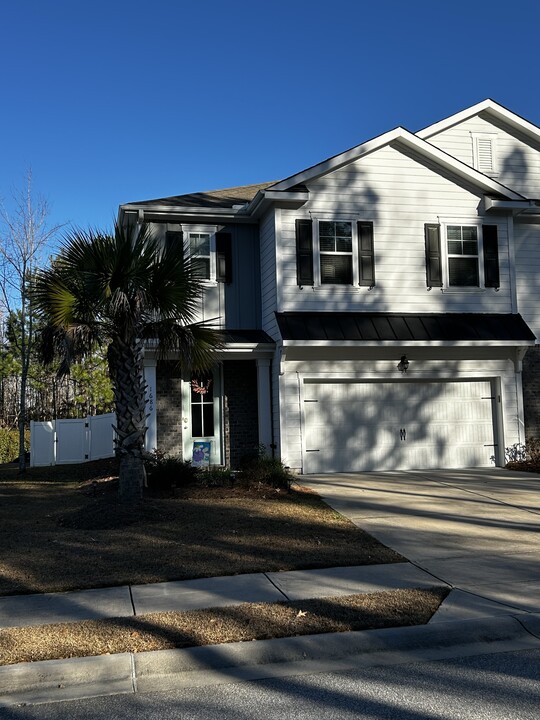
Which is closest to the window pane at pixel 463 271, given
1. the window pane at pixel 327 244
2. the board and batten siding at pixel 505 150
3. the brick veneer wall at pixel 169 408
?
the window pane at pixel 327 244

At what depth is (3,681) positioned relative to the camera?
456 cm

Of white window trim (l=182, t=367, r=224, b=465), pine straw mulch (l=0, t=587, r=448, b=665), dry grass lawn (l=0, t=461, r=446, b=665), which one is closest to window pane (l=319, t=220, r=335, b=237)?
white window trim (l=182, t=367, r=224, b=465)

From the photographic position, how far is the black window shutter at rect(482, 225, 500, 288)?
599 inches

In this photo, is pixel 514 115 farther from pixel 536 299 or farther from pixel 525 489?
pixel 525 489

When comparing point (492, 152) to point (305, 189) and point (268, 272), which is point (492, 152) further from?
point (268, 272)

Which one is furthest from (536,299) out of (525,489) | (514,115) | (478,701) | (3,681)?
(3,681)

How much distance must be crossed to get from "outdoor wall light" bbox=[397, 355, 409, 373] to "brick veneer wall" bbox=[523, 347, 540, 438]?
10.4 ft

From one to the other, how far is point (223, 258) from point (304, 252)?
6.46 feet

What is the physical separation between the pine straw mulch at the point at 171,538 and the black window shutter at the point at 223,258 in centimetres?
523

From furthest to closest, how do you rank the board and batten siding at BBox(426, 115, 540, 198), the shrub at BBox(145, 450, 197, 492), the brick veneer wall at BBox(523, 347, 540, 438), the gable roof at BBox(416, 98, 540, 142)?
the board and batten siding at BBox(426, 115, 540, 198) < the gable roof at BBox(416, 98, 540, 142) < the brick veneer wall at BBox(523, 347, 540, 438) < the shrub at BBox(145, 450, 197, 492)

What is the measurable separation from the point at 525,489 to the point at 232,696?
29.3 ft

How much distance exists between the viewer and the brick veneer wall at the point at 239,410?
1495 centimetres

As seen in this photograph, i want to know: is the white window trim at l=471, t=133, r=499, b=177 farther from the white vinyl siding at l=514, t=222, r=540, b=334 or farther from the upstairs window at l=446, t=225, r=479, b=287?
the upstairs window at l=446, t=225, r=479, b=287

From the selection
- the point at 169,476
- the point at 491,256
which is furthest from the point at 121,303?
the point at 491,256
